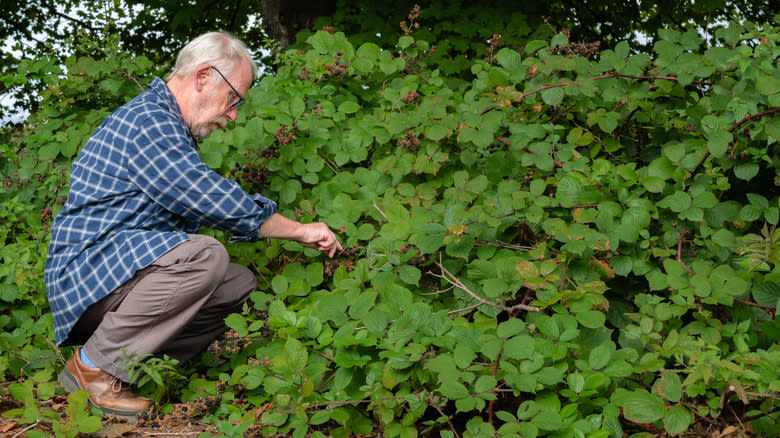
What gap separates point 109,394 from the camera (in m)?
2.89

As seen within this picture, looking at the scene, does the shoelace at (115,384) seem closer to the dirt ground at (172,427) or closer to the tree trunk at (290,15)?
the dirt ground at (172,427)

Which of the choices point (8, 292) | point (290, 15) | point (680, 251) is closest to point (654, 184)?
point (680, 251)

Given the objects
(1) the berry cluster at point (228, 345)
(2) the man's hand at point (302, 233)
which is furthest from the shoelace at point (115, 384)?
(2) the man's hand at point (302, 233)

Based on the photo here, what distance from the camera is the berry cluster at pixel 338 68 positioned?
→ 393cm

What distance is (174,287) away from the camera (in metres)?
2.81

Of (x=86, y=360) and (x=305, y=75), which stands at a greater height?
(x=305, y=75)

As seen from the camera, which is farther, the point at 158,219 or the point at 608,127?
the point at 608,127

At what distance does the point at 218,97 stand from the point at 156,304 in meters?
1.05

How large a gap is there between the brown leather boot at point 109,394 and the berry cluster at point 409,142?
1789 mm

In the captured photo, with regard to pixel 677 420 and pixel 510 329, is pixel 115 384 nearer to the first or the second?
pixel 510 329

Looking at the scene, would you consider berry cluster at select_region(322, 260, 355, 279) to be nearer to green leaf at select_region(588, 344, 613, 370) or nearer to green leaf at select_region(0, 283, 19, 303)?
green leaf at select_region(588, 344, 613, 370)

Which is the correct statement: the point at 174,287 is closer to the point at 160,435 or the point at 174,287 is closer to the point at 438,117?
the point at 160,435

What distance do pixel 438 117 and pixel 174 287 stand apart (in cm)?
158

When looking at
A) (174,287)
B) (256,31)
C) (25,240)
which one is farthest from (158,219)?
(256,31)
